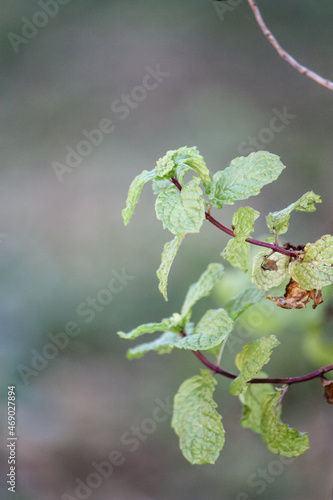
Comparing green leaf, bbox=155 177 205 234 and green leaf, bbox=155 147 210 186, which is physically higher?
green leaf, bbox=155 147 210 186

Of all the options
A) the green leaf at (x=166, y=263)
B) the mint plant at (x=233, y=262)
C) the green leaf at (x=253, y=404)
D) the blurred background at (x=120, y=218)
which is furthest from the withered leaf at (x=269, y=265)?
the blurred background at (x=120, y=218)

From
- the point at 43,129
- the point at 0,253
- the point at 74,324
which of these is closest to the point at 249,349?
the point at 74,324

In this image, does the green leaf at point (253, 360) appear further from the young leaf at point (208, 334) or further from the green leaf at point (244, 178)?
the green leaf at point (244, 178)

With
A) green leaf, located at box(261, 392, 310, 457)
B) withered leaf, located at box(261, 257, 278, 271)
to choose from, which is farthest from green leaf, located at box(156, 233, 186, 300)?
green leaf, located at box(261, 392, 310, 457)

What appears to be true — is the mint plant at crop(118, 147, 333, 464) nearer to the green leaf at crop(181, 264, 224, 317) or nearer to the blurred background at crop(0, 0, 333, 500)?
the green leaf at crop(181, 264, 224, 317)

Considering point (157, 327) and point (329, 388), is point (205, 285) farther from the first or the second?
point (329, 388)
